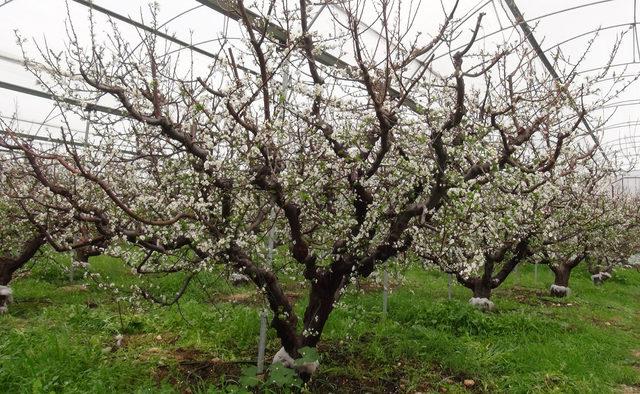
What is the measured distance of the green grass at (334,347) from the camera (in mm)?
4984

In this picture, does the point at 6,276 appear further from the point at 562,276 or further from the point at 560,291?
the point at 562,276

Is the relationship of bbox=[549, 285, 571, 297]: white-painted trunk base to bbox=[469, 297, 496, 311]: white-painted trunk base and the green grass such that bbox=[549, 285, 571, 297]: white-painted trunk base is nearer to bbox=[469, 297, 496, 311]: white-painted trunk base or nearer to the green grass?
the green grass

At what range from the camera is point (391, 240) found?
4539mm

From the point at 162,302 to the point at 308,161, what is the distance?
1.80 m

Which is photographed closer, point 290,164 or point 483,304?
point 290,164

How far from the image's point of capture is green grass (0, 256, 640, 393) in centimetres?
498

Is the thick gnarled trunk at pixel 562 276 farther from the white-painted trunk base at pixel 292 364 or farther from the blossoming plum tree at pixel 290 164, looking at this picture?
the white-painted trunk base at pixel 292 364

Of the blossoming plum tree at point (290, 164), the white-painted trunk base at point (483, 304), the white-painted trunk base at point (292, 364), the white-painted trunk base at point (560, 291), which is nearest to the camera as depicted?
the blossoming plum tree at point (290, 164)

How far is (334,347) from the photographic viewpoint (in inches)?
242

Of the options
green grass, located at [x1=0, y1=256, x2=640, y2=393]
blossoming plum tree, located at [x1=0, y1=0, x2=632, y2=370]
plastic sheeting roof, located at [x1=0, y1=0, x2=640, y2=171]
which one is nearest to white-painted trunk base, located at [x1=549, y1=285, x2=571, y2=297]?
green grass, located at [x1=0, y1=256, x2=640, y2=393]

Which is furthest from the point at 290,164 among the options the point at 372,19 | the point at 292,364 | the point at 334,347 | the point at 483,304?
the point at 483,304

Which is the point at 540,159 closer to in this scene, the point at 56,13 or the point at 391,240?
the point at 391,240

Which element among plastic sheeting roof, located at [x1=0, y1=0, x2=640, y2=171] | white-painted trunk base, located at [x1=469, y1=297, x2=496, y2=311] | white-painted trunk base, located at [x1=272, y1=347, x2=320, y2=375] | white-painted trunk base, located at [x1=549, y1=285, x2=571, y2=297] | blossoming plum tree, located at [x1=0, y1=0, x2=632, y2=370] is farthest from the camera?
white-painted trunk base, located at [x1=549, y1=285, x2=571, y2=297]

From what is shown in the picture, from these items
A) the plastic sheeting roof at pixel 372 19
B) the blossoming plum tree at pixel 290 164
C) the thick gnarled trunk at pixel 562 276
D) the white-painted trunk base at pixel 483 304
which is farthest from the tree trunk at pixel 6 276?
the thick gnarled trunk at pixel 562 276
